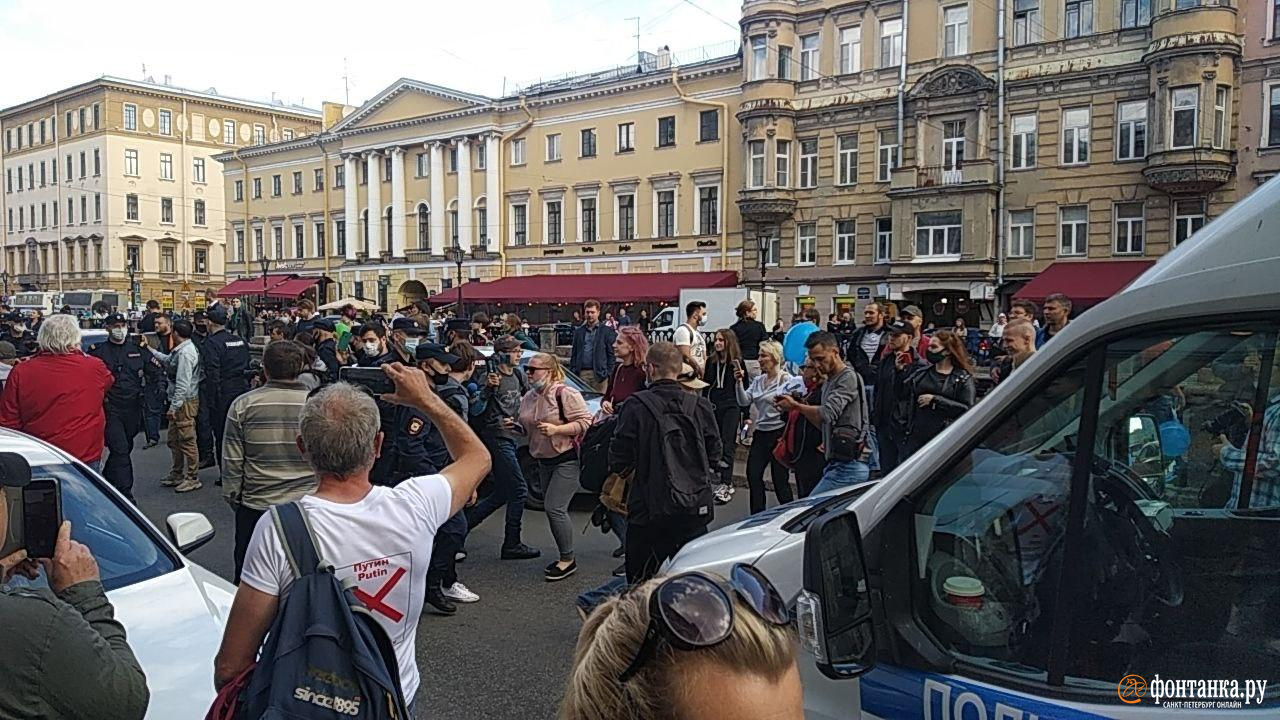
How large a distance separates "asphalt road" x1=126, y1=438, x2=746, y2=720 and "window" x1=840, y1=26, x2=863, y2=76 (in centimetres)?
2918

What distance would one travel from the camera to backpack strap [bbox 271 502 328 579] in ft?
7.84

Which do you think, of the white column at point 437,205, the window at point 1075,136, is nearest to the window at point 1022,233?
the window at point 1075,136

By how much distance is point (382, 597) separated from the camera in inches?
105

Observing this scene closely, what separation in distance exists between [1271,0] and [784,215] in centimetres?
1641

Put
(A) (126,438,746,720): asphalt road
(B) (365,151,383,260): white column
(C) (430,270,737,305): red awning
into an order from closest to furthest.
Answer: (A) (126,438,746,720): asphalt road → (C) (430,270,737,305): red awning → (B) (365,151,383,260): white column

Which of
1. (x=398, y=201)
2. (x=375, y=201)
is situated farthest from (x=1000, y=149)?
(x=375, y=201)

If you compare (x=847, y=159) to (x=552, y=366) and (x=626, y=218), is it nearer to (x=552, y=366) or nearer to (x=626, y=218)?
(x=626, y=218)

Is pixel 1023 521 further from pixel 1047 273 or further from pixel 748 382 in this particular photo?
pixel 1047 273

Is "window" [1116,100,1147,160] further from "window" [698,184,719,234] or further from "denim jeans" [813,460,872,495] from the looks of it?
"denim jeans" [813,460,872,495]

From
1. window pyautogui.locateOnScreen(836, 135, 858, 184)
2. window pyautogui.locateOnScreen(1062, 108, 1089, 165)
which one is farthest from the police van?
window pyautogui.locateOnScreen(836, 135, 858, 184)

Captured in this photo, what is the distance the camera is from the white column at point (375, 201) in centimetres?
5081

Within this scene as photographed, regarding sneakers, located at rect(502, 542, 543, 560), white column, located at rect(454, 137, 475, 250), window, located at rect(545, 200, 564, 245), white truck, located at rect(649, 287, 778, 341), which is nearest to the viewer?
sneakers, located at rect(502, 542, 543, 560)

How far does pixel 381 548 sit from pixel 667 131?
38656 millimetres

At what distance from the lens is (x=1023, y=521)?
208cm
